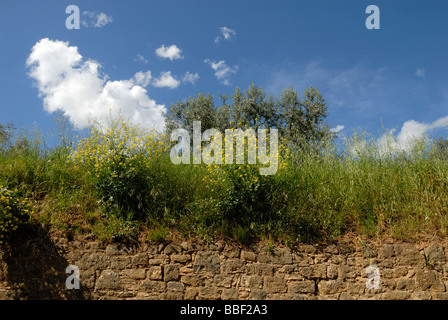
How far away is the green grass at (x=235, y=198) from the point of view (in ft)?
22.9

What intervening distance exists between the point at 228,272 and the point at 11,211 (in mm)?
4891

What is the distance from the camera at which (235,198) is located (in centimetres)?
701

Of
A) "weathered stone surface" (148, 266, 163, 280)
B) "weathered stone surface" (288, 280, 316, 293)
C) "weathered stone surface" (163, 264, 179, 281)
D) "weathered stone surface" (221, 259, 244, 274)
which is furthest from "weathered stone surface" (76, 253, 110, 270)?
"weathered stone surface" (288, 280, 316, 293)

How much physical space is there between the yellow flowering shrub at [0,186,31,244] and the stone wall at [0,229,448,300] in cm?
65

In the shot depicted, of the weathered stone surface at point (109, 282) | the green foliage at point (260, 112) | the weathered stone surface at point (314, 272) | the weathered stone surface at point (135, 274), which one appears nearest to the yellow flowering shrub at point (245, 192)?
the weathered stone surface at point (314, 272)

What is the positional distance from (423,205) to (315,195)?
2.37 metres

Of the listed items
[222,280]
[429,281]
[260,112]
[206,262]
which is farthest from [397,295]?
[260,112]

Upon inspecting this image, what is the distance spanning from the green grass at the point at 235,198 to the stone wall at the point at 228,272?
308mm

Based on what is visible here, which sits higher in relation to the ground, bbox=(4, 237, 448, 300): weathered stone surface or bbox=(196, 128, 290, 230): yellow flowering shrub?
bbox=(196, 128, 290, 230): yellow flowering shrub

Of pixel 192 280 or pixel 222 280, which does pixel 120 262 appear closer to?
pixel 192 280

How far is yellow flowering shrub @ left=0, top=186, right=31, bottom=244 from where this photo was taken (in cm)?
679

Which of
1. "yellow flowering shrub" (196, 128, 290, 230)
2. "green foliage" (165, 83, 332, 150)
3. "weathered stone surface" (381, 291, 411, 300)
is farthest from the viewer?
"green foliage" (165, 83, 332, 150)

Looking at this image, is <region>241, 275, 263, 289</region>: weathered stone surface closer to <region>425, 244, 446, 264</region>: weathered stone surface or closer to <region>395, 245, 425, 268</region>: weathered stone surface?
<region>395, 245, 425, 268</region>: weathered stone surface
